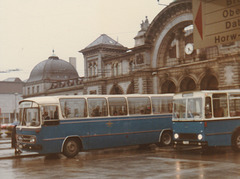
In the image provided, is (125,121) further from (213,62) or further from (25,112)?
(213,62)

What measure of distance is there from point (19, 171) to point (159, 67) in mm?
34033

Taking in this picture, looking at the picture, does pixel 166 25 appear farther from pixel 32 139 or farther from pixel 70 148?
pixel 32 139

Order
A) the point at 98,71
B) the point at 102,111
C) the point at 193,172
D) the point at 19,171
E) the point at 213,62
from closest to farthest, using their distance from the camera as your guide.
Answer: the point at 193,172 → the point at 19,171 → the point at 102,111 → the point at 213,62 → the point at 98,71

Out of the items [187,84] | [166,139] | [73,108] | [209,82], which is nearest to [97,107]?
[73,108]

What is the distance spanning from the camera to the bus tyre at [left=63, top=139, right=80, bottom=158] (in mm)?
17797

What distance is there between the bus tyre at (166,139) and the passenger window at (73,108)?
5.33 m

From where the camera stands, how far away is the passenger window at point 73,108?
58.9 ft

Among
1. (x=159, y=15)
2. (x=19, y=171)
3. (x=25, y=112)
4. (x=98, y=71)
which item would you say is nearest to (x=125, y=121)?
(x=25, y=112)

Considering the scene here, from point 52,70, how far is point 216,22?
3049 inches

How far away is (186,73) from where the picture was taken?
4178 centimetres

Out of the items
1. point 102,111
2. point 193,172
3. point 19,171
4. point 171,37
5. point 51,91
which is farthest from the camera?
point 51,91

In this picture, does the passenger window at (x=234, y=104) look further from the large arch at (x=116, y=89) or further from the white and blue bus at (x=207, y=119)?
the large arch at (x=116, y=89)

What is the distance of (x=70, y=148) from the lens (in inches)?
709

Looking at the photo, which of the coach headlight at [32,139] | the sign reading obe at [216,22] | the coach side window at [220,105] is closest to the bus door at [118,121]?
the coach headlight at [32,139]
